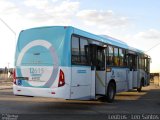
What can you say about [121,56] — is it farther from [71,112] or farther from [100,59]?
[71,112]

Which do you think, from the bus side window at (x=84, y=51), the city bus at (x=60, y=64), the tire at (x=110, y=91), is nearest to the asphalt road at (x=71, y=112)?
the tire at (x=110, y=91)

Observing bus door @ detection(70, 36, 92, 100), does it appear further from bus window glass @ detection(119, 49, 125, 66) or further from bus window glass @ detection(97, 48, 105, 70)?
bus window glass @ detection(119, 49, 125, 66)

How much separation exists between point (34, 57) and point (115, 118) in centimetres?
394

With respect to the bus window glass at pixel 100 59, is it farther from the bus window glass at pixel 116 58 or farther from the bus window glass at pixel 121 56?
the bus window glass at pixel 121 56

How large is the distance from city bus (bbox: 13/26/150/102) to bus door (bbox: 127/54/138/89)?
514cm

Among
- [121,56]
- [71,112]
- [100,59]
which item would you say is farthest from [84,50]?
[121,56]

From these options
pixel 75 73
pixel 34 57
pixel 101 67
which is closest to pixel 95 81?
pixel 101 67

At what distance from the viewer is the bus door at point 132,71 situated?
71.3 feet

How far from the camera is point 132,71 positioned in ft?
74.0

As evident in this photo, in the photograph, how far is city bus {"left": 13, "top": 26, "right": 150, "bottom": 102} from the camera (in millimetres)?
13648

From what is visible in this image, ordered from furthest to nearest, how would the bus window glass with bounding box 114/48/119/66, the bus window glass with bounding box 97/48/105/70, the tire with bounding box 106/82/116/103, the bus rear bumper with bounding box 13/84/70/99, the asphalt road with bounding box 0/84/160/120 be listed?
the bus window glass with bounding box 114/48/119/66 → the tire with bounding box 106/82/116/103 → the bus window glass with bounding box 97/48/105/70 → the bus rear bumper with bounding box 13/84/70/99 → the asphalt road with bounding box 0/84/160/120

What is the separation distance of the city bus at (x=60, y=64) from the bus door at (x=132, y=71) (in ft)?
16.9

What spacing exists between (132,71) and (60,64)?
9738mm

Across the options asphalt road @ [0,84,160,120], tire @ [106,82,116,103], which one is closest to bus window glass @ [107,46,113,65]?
tire @ [106,82,116,103]
